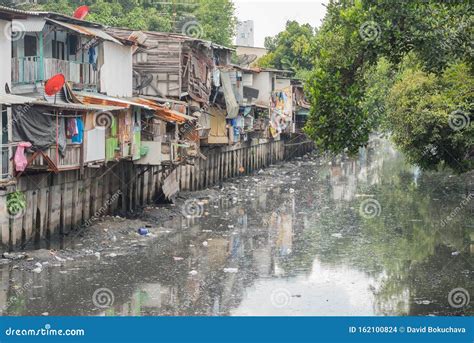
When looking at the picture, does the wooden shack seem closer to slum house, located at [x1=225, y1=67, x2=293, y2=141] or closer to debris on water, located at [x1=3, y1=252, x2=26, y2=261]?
slum house, located at [x1=225, y1=67, x2=293, y2=141]

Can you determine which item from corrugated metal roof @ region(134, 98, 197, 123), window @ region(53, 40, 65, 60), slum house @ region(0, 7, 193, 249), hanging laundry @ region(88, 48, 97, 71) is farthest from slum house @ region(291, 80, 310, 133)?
window @ region(53, 40, 65, 60)

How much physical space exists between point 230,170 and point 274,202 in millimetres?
10183

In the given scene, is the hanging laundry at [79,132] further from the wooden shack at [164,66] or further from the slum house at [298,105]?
the slum house at [298,105]

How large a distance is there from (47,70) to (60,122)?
6.54ft

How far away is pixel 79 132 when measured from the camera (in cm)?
2516

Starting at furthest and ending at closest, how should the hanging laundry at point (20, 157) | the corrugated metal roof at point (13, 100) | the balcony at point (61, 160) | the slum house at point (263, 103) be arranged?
the slum house at point (263, 103) → the balcony at point (61, 160) → the hanging laundry at point (20, 157) → the corrugated metal roof at point (13, 100)

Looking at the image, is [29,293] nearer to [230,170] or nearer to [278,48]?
[230,170]

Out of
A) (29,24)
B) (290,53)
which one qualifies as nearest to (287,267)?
(29,24)

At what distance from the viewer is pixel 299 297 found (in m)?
20.7

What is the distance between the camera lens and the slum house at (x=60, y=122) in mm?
22594

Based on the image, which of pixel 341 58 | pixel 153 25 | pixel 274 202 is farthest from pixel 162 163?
pixel 153 25

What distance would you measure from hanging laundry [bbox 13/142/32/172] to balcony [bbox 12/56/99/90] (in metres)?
2.45

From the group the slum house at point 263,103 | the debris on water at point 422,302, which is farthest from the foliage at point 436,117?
the slum house at point 263,103

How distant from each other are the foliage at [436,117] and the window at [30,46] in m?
12.2
